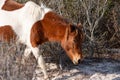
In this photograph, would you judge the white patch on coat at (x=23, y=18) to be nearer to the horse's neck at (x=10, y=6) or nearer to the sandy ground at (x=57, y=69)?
the horse's neck at (x=10, y=6)

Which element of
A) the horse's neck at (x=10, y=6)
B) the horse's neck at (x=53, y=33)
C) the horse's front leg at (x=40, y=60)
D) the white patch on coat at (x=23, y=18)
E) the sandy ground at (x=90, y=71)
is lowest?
the sandy ground at (x=90, y=71)

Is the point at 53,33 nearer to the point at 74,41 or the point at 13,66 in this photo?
the point at 74,41

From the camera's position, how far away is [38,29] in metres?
7.47

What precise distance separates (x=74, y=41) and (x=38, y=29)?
681 millimetres

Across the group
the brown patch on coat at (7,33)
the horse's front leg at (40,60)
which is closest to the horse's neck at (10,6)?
the brown patch on coat at (7,33)

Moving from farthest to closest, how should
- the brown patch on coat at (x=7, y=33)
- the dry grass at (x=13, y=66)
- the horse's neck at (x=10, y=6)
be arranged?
the horse's neck at (x=10, y=6), the brown patch on coat at (x=7, y=33), the dry grass at (x=13, y=66)

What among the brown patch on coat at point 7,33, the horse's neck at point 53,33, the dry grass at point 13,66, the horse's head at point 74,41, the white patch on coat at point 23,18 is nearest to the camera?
the dry grass at point 13,66

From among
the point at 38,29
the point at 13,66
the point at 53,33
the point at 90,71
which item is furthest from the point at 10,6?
the point at 13,66

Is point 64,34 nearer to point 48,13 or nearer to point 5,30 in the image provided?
→ point 48,13

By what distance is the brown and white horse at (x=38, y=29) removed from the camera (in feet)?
23.8

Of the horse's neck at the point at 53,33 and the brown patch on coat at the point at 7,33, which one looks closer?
the horse's neck at the point at 53,33

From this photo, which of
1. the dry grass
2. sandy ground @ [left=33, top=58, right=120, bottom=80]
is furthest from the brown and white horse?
the dry grass

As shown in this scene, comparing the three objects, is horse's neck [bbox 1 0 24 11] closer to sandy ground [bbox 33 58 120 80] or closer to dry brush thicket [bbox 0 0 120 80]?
dry brush thicket [bbox 0 0 120 80]

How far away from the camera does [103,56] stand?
354 inches
